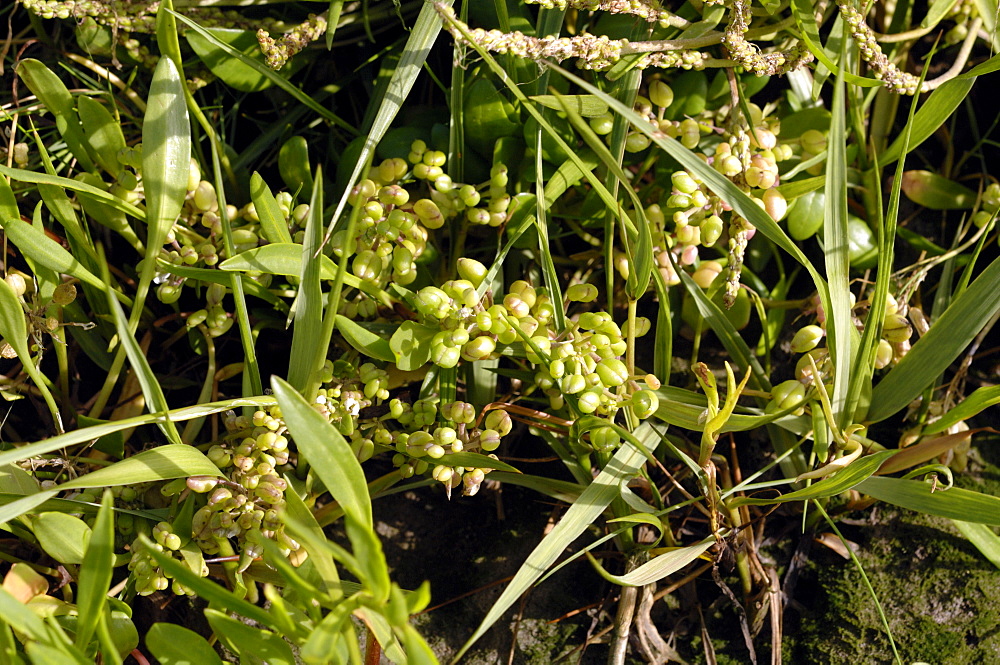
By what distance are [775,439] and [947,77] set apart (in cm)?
60

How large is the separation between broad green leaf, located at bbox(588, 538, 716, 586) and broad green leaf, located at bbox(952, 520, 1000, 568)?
0.33 metres

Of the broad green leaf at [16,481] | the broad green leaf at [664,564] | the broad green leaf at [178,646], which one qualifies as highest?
the broad green leaf at [16,481]

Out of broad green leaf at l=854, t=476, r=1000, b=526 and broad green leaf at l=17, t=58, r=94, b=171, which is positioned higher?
broad green leaf at l=17, t=58, r=94, b=171

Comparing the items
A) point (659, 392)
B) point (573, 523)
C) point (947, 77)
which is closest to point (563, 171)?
point (659, 392)

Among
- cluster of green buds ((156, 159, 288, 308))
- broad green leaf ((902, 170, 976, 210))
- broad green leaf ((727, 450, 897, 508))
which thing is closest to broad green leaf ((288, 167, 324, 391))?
cluster of green buds ((156, 159, 288, 308))

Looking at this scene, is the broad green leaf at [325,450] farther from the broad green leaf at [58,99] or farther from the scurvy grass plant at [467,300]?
the broad green leaf at [58,99]

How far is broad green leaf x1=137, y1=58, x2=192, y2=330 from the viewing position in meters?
0.98

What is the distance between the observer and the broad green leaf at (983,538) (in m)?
1.00

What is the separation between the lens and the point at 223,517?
3.04 ft

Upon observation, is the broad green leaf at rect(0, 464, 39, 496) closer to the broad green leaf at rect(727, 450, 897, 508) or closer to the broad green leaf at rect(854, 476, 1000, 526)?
the broad green leaf at rect(727, 450, 897, 508)

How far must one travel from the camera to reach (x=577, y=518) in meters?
0.98

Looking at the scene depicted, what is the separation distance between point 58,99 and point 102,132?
0.25ft

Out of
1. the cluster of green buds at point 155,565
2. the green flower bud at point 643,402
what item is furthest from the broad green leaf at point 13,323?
the green flower bud at point 643,402

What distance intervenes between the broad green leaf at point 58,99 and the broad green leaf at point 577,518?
32.3 inches
